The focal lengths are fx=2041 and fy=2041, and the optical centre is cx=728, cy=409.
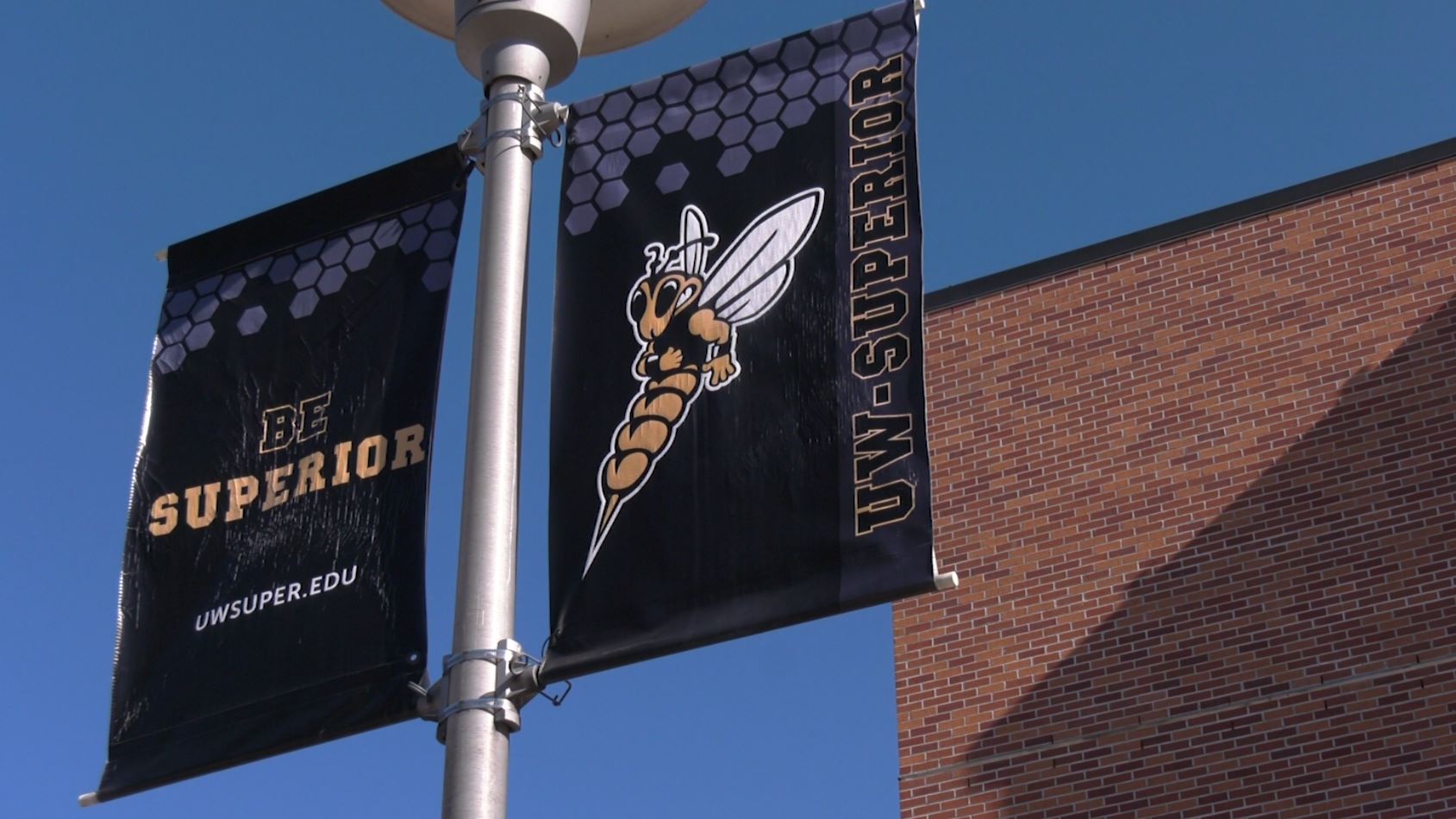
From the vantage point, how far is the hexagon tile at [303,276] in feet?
22.5

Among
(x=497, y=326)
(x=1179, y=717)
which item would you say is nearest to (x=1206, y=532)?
(x=1179, y=717)

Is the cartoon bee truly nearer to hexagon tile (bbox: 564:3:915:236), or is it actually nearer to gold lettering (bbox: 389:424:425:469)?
hexagon tile (bbox: 564:3:915:236)

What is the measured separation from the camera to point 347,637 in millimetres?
6051

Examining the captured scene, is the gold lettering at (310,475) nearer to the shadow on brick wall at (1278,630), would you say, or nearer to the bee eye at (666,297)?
the bee eye at (666,297)

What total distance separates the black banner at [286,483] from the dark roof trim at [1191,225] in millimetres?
8037

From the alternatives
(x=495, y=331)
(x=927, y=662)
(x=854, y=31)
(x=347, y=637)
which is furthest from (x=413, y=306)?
(x=927, y=662)

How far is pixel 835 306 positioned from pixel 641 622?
3.82 ft

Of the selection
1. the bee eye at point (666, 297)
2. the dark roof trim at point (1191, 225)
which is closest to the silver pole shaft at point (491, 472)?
the bee eye at point (666, 297)

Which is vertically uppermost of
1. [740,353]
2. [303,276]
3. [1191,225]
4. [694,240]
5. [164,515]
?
[1191,225]

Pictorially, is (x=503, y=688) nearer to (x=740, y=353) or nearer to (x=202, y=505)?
(x=740, y=353)

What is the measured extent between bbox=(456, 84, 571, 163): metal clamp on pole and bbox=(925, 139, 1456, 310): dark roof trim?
798 cm

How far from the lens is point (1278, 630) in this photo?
1208 cm

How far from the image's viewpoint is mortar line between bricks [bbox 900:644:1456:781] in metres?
11.6

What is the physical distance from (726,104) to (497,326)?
1237 millimetres
